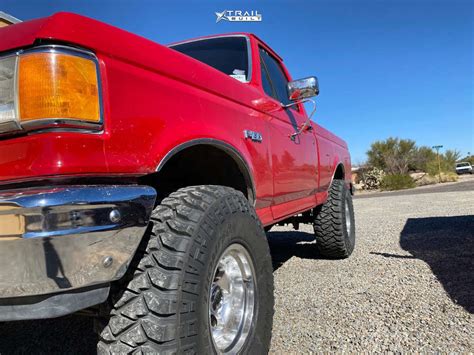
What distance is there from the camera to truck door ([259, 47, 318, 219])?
309 centimetres

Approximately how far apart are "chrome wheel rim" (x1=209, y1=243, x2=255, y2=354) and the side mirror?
163cm

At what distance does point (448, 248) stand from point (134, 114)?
16.2ft

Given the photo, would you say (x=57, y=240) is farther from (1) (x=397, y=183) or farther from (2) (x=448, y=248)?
(1) (x=397, y=183)

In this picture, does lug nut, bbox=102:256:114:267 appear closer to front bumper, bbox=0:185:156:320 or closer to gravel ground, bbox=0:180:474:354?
front bumper, bbox=0:185:156:320

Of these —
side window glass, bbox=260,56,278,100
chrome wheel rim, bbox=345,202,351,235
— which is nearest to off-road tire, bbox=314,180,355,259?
chrome wheel rim, bbox=345,202,351,235

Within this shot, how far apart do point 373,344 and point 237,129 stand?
5.23 feet

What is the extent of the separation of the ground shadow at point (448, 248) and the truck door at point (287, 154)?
1.46 m

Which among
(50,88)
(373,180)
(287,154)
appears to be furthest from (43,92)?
(373,180)

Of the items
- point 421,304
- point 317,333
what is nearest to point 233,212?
point 317,333

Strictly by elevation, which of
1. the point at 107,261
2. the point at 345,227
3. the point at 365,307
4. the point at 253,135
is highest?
the point at 253,135

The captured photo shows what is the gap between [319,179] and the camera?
4.34m

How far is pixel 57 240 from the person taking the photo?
1259 mm

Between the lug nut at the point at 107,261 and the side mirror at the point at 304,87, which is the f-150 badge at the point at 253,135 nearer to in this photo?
the side mirror at the point at 304,87

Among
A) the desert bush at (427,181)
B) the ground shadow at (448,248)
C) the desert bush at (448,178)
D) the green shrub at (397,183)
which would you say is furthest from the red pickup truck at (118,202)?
the desert bush at (448,178)
